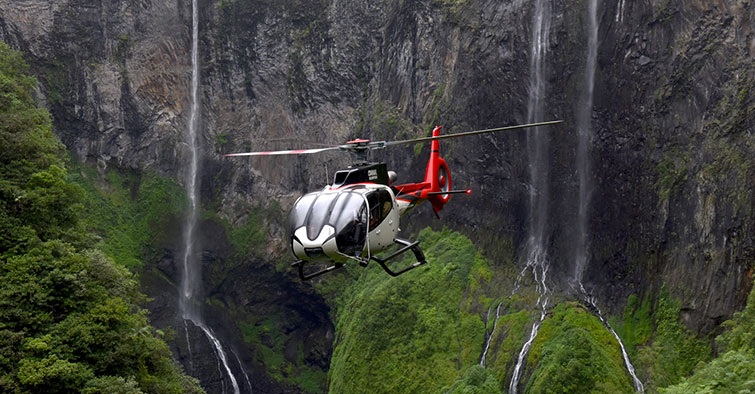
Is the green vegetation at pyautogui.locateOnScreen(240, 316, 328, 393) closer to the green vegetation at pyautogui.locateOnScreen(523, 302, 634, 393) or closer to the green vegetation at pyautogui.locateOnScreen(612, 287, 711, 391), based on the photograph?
the green vegetation at pyautogui.locateOnScreen(523, 302, 634, 393)

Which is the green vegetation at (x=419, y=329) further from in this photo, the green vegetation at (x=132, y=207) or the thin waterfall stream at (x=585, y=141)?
the green vegetation at (x=132, y=207)

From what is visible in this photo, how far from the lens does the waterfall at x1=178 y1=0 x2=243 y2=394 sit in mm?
31027

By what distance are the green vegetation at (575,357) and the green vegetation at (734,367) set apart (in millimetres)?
2501

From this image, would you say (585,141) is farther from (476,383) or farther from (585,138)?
(476,383)

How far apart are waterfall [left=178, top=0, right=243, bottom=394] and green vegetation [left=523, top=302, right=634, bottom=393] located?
56.3 ft

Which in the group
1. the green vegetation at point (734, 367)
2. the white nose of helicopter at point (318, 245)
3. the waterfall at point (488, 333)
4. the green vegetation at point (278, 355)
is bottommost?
the green vegetation at point (278, 355)

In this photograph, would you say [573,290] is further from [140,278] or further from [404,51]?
[140,278]

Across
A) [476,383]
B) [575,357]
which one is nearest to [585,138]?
[575,357]

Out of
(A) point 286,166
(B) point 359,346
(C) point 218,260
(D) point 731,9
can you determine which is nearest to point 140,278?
(C) point 218,260

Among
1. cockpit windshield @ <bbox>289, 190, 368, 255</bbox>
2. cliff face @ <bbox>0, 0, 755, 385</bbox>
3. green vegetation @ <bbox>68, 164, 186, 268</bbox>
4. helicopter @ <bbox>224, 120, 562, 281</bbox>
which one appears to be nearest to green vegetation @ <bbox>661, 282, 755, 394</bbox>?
cliff face @ <bbox>0, 0, 755, 385</bbox>

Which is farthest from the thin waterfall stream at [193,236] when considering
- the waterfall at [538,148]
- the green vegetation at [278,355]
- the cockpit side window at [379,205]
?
the cockpit side window at [379,205]

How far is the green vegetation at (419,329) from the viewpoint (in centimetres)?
2039

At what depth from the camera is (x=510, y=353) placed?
1878 centimetres

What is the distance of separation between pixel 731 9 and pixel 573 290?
9246 mm
